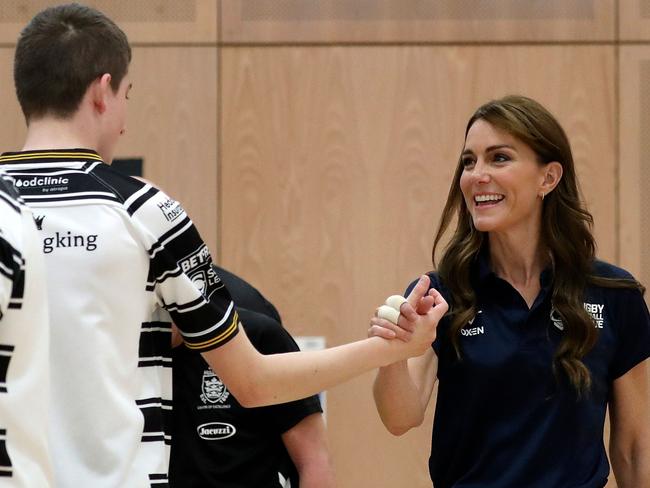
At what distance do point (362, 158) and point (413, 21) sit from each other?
28.8 inches

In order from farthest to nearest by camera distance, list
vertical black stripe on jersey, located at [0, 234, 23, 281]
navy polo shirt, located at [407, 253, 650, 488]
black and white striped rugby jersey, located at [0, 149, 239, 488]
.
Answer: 1. navy polo shirt, located at [407, 253, 650, 488]
2. black and white striped rugby jersey, located at [0, 149, 239, 488]
3. vertical black stripe on jersey, located at [0, 234, 23, 281]

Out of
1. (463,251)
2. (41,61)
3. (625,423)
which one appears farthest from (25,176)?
(625,423)

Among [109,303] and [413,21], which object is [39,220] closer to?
[109,303]

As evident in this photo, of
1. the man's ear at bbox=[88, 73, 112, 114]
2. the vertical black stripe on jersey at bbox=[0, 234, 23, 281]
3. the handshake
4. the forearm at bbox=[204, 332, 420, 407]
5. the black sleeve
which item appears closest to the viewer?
the vertical black stripe on jersey at bbox=[0, 234, 23, 281]

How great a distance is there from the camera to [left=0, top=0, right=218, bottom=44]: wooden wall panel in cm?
510

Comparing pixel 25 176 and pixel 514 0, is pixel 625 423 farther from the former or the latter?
pixel 514 0

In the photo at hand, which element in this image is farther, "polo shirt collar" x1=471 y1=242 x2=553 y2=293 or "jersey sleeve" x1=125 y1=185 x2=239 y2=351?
"polo shirt collar" x1=471 y1=242 x2=553 y2=293

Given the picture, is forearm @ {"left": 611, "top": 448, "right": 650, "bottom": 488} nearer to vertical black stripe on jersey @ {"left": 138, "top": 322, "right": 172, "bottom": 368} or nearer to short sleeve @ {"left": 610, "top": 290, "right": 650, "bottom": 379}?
short sleeve @ {"left": 610, "top": 290, "right": 650, "bottom": 379}

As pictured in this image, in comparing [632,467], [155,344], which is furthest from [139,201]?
[632,467]

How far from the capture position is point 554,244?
2830 mm

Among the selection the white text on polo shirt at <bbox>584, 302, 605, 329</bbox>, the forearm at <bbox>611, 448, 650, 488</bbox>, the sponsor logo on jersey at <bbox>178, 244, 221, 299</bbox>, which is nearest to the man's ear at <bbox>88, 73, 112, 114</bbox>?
the sponsor logo on jersey at <bbox>178, 244, 221, 299</bbox>

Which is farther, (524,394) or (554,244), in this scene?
(554,244)

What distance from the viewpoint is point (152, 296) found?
6.55ft

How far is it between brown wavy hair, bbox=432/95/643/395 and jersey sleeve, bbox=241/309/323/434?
489mm
